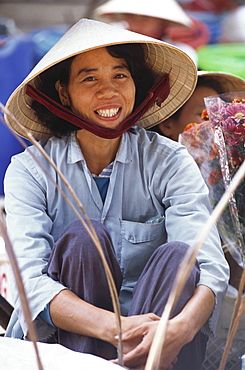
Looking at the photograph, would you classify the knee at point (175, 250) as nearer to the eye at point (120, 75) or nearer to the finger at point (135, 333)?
the finger at point (135, 333)

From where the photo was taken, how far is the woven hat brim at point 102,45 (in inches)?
54.3

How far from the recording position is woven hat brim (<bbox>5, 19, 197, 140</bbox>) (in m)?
1.38

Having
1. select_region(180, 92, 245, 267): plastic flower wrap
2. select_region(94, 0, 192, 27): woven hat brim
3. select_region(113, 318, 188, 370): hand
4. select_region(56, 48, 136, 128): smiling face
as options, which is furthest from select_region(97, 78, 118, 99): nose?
select_region(94, 0, 192, 27): woven hat brim

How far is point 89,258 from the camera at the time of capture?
1226mm

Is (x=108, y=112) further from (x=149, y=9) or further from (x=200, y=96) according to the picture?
(x=149, y=9)

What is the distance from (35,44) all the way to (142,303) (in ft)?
7.89

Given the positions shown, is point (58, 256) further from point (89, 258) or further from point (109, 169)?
point (109, 169)

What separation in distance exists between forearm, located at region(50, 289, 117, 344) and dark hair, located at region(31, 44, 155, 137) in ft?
1.67

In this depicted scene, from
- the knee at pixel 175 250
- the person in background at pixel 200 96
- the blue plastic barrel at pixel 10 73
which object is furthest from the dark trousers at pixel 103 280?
the blue plastic barrel at pixel 10 73

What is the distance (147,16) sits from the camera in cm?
379

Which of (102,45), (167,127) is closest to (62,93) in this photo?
(102,45)

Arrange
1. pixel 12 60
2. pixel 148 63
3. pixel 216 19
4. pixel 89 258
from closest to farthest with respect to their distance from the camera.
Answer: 1. pixel 89 258
2. pixel 148 63
3. pixel 12 60
4. pixel 216 19

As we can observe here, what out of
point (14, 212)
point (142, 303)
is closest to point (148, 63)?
point (14, 212)

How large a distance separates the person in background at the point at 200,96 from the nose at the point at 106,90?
1.62 ft
